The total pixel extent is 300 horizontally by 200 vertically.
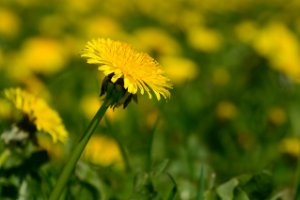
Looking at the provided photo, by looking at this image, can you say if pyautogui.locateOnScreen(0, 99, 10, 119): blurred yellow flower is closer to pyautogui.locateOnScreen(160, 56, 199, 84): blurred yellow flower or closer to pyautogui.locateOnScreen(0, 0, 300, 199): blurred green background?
pyautogui.locateOnScreen(0, 0, 300, 199): blurred green background

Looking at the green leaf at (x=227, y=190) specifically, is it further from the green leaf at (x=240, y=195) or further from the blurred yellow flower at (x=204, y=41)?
the blurred yellow flower at (x=204, y=41)

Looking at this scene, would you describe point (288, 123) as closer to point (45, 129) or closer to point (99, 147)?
point (99, 147)

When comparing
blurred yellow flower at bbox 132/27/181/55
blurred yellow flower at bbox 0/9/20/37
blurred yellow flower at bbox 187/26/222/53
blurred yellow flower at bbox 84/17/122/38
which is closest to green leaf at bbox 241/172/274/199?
blurred yellow flower at bbox 132/27/181/55

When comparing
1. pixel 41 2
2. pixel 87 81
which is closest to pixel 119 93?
pixel 87 81

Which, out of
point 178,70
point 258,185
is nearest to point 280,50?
point 178,70

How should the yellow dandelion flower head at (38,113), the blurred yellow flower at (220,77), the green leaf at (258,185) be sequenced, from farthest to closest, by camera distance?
the blurred yellow flower at (220,77), the green leaf at (258,185), the yellow dandelion flower head at (38,113)

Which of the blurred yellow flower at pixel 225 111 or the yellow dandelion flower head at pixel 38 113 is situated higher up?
the blurred yellow flower at pixel 225 111

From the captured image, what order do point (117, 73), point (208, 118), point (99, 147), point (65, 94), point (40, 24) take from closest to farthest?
point (117, 73)
point (99, 147)
point (208, 118)
point (65, 94)
point (40, 24)

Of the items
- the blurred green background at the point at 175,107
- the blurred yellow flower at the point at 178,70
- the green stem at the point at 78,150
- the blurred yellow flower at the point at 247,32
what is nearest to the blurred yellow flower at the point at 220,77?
the blurred green background at the point at 175,107
